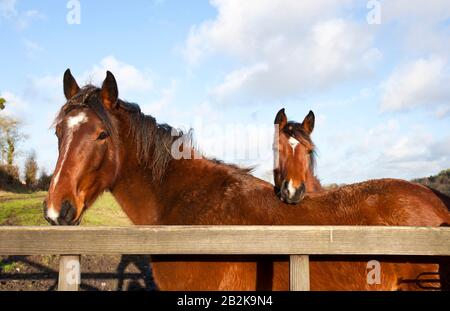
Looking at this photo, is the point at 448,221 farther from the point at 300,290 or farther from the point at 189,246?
the point at 189,246

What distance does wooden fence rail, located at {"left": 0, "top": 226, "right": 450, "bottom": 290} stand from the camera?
2521 mm

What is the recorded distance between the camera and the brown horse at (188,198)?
317cm

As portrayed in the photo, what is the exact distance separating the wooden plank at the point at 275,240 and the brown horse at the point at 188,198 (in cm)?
67

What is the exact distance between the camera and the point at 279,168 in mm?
7438

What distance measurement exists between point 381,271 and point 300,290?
963mm

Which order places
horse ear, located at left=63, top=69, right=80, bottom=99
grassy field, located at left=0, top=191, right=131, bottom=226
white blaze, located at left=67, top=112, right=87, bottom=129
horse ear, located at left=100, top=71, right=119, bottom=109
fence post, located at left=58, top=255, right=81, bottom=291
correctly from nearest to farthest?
fence post, located at left=58, top=255, right=81, bottom=291 → white blaze, located at left=67, top=112, right=87, bottom=129 → horse ear, located at left=100, top=71, right=119, bottom=109 → horse ear, located at left=63, top=69, right=80, bottom=99 → grassy field, located at left=0, top=191, right=131, bottom=226

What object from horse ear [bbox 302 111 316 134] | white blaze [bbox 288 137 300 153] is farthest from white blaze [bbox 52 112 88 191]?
horse ear [bbox 302 111 316 134]

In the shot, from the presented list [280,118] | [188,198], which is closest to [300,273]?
[188,198]

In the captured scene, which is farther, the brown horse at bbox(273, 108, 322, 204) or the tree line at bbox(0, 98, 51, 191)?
the tree line at bbox(0, 98, 51, 191)

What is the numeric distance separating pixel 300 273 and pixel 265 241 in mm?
319

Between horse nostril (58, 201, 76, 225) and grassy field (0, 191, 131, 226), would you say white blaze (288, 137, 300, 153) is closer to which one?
horse nostril (58, 201, 76, 225)
